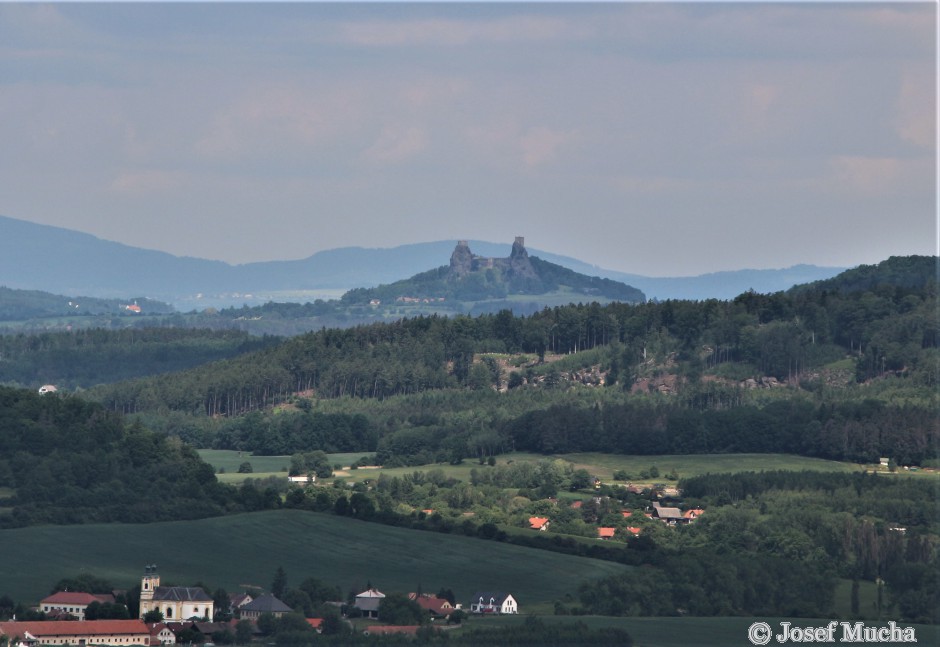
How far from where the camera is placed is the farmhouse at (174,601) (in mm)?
96812

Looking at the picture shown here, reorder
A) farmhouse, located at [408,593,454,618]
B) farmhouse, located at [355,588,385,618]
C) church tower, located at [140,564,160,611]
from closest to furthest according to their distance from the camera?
church tower, located at [140,564,160,611], farmhouse, located at [355,588,385,618], farmhouse, located at [408,593,454,618]

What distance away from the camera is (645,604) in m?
106

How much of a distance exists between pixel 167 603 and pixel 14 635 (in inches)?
405

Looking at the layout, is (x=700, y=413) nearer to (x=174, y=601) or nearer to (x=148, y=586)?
(x=148, y=586)

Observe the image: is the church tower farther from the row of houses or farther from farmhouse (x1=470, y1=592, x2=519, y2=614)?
the row of houses

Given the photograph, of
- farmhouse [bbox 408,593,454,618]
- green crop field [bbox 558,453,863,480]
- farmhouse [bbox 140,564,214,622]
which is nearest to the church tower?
farmhouse [bbox 140,564,214,622]

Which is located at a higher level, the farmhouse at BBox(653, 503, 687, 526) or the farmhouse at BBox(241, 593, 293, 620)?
the farmhouse at BBox(653, 503, 687, 526)

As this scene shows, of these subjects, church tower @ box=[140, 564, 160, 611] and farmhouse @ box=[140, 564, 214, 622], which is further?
church tower @ box=[140, 564, 160, 611]

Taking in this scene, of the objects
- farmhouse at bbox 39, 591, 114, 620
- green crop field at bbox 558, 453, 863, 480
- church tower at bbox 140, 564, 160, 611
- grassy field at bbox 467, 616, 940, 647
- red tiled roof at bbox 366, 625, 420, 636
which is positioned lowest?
grassy field at bbox 467, 616, 940, 647

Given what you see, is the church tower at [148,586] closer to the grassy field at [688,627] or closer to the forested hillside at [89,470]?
the grassy field at [688,627]

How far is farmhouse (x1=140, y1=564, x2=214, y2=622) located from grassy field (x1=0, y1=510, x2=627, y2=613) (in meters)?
6.15

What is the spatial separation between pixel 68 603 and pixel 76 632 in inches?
246

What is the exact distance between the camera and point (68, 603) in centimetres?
9644

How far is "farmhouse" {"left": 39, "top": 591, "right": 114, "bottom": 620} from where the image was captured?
314 feet
